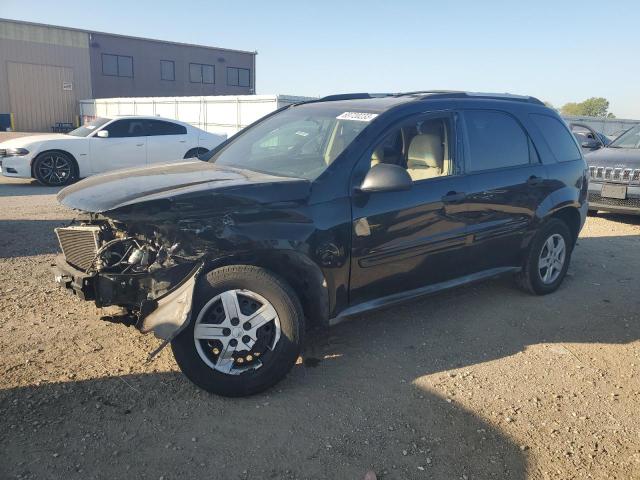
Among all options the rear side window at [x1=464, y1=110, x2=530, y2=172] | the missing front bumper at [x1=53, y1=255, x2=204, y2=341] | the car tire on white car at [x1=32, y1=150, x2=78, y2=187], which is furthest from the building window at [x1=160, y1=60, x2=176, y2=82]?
the missing front bumper at [x1=53, y1=255, x2=204, y2=341]

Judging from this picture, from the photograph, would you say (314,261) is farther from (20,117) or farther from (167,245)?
(20,117)

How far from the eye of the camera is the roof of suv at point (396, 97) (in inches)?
163

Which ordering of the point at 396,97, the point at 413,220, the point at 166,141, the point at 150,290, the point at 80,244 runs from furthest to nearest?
the point at 166,141 < the point at 396,97 < the point at 413,220 < the point at 80,244 < the point at 150,290

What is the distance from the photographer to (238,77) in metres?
43.2

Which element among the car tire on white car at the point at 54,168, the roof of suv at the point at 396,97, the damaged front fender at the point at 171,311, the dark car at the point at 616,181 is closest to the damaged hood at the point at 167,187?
the damaged front fender at the point at 171,311

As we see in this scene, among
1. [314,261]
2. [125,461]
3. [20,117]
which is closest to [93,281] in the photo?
[125,461]

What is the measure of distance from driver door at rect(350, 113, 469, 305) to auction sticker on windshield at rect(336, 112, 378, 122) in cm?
18

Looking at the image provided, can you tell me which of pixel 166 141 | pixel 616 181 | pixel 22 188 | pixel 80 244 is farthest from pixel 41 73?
pixel 80 244

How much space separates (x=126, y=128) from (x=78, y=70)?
27313 millimetres

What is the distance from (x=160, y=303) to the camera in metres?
3.09

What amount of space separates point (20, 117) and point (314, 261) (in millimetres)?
35883

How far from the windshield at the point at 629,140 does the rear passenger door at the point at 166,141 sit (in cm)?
870

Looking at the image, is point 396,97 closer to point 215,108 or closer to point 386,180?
point 386,180

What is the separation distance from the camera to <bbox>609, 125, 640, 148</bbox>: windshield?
377 inches
